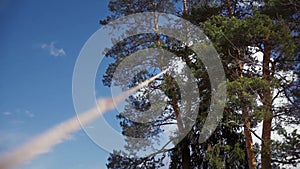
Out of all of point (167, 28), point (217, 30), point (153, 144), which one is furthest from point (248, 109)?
point (167, 28)

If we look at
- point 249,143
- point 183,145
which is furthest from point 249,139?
point 183,145

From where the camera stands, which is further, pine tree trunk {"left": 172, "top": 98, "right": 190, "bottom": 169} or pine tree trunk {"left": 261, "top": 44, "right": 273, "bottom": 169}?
pine tree trunk {"left": 172, "top": 98, "right": 190, "bottom": 169}

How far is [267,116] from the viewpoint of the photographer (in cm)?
678

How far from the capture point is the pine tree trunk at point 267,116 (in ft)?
23.6

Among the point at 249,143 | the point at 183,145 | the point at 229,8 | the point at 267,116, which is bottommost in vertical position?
the point at 267,116

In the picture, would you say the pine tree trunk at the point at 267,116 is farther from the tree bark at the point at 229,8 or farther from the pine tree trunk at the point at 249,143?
the tree bark at the point at 229,8

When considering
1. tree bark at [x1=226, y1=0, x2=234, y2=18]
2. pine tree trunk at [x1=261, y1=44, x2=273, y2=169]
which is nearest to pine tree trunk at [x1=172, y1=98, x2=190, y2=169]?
pine tree trunk at [x1=261, y1=44, x2=273, y2=169]

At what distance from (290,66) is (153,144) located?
15.7ft

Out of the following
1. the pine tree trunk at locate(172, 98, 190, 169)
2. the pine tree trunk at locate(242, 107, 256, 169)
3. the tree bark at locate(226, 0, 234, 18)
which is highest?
the tree bark at locate(226, 0, 234, 18)

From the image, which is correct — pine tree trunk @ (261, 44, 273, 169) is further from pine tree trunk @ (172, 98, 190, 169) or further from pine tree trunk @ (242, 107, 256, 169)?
pine tree trunk @ (172, 98, 190, 169)

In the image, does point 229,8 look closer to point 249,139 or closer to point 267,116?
point 249,139

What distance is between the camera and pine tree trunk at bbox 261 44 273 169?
7204 mm

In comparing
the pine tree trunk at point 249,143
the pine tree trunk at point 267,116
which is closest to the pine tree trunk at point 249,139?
the pine tree trunk at point 249,143

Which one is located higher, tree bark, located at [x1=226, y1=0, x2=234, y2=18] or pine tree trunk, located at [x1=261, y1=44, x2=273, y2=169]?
tree bark, located at [x1=226, y1=0, x2=234, y2=18]
